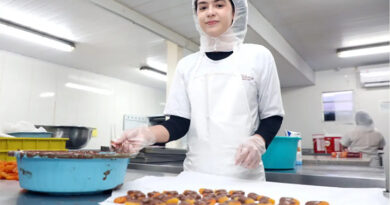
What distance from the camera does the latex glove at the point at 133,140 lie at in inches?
39.9

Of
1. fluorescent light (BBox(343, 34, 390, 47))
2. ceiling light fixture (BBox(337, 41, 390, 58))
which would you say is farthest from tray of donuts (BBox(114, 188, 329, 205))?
ceiling light fixture (BBox(337, 41, 390, 58))

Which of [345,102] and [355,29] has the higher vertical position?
[355,29]

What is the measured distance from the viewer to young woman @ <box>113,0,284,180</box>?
117cm

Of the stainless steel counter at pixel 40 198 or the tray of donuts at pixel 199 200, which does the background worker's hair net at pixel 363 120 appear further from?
the stainless steel counter at pixel 40 198

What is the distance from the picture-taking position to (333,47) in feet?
16.4

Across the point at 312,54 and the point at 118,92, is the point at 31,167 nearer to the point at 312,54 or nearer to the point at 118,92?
the point at 312,54

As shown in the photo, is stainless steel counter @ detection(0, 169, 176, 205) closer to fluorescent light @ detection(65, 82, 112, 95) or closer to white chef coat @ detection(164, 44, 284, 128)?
white chef coat @ detection(164, 44, 284, 128)

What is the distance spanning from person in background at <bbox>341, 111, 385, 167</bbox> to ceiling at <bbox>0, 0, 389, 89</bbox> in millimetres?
1359

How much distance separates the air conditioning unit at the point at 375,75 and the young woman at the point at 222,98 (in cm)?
565

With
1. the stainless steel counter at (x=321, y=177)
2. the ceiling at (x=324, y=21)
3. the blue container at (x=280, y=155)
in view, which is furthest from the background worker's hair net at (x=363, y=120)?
the blue container at (x=280, y=155)

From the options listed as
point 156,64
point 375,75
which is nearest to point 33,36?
point 156,64

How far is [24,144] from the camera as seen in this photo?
1.56 meters

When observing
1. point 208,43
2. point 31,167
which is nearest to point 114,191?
point 31,167

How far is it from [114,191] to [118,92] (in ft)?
21.2
